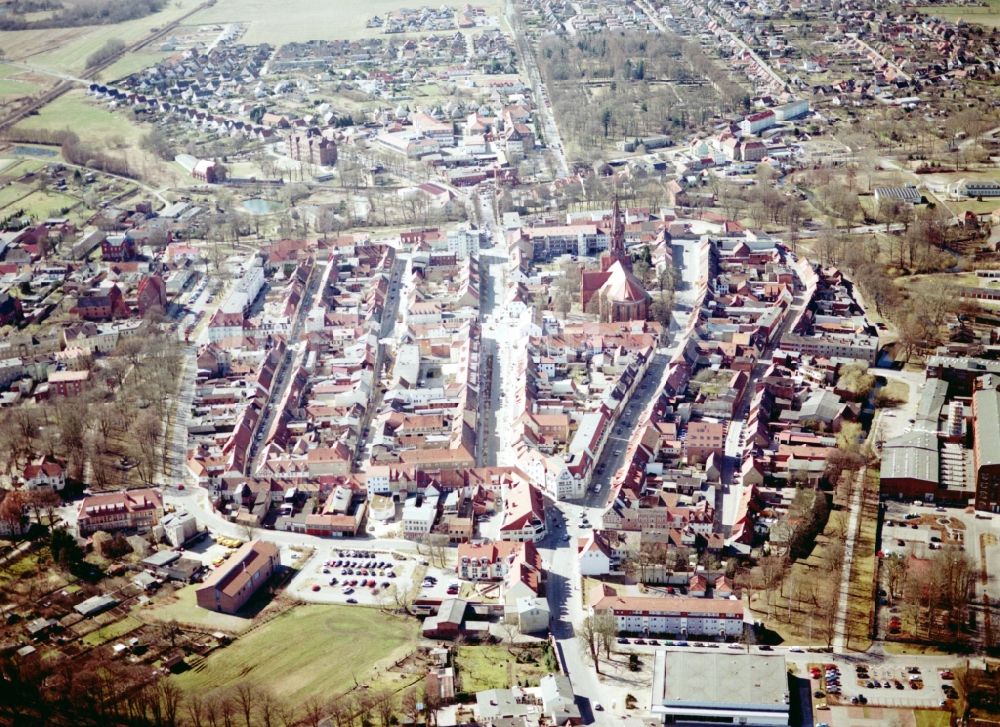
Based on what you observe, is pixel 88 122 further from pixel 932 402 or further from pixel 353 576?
pixel 932 402

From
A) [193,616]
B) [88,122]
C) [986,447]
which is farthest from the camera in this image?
[88,122]

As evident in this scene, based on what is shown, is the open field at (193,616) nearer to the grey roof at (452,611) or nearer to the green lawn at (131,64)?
the grey roof at (452,611)

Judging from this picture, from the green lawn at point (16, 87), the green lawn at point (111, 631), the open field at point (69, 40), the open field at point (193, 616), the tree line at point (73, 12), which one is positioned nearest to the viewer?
the green lawn at point (111, 631)

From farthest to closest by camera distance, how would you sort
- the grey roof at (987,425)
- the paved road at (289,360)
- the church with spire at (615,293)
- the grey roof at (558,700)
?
the church with spire at (615,293) < the paved road at (289,360) < the grey roof at (987,425) < the grey roof at (558,700)

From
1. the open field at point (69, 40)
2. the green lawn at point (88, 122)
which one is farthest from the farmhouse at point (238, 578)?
the open field at point (69, 40)

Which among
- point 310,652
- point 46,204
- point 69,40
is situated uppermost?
point 69,40

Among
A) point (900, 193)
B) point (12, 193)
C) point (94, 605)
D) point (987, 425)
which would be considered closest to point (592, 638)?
point (94, 605)

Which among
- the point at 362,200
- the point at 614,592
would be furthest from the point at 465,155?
the point at 614,592

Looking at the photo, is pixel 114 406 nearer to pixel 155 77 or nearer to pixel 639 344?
pixel 639 344
